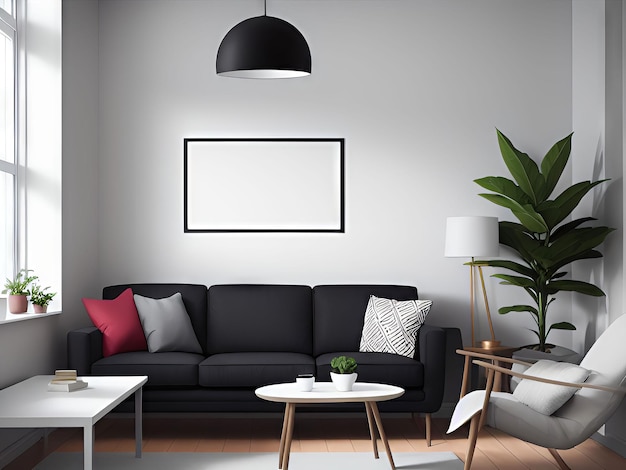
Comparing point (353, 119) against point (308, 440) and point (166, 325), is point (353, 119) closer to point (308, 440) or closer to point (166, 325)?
point (166, 325)

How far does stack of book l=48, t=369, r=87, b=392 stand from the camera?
12.9 feet

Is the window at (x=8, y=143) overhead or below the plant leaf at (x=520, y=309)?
overhead

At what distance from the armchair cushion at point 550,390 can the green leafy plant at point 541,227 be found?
130 cm

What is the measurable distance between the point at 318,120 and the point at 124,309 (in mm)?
1971

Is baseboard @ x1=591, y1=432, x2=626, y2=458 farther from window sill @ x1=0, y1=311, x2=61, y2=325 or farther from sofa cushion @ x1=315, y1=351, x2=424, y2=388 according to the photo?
window sill @ x1=0, y1=311, x2=61, y2=325

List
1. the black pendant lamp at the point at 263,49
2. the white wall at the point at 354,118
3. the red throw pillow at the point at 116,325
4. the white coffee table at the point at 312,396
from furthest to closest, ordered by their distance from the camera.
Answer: the white wall at the point at 354,118 → the red throw pillow at the point at 116,325 → the white coffee table at the point at 312,396 → the black pendant lamp at the point at 263,49

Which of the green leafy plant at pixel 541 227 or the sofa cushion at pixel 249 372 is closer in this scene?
the sofa cushion at pixel 249 372

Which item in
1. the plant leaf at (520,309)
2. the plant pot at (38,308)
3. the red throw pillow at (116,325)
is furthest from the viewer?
the plant leaf at (520,309)

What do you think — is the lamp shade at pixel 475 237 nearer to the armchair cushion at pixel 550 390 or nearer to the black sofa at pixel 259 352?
the black sofa at pixel 259 352

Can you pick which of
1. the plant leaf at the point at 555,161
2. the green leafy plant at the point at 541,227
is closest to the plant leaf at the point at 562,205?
the green leafy plant at the point at 541,227

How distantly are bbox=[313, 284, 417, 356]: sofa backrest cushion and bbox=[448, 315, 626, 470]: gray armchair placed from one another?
1566mm

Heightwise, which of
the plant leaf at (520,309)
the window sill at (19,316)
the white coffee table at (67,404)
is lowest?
the white coffee table at (67,404)

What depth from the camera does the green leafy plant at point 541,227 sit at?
16.9ft

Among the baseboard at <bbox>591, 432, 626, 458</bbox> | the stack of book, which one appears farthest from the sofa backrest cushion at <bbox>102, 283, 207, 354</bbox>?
the baseboard at <bbox>591, 432, 626, 458</bbox>
